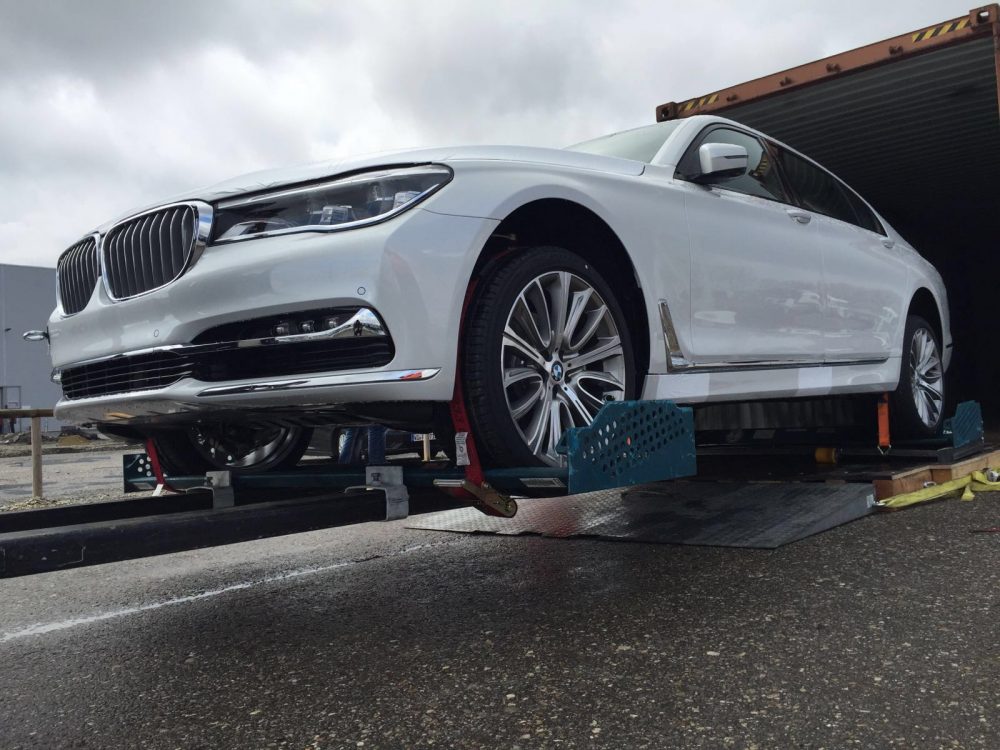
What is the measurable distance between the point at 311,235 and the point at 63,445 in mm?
22650

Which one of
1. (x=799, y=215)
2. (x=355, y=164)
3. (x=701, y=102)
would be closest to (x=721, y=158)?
(x=799, y=215)

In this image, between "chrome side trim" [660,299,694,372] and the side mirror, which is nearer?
"chrome side trim" [660,299,694,372]

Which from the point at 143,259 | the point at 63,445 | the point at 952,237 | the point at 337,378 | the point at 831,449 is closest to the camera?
the point at 337,378

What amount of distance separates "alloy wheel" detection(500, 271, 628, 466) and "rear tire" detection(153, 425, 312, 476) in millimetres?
1379

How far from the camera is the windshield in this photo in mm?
4012

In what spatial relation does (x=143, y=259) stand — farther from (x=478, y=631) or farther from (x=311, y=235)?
(x=478, y=631)

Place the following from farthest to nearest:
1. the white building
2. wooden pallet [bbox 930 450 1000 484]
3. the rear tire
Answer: the white building
wooden pallet [bbox 930 450 1000 484]
the rear tire

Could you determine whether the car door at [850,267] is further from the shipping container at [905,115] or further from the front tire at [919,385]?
the shipping container at [905,115]

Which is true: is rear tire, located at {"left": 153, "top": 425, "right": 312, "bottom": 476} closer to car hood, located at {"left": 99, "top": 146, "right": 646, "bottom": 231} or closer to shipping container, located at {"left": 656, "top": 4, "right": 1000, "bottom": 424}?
car hood, located at {"left": 99, "top": 146, "right": 646, "bottom": 231}

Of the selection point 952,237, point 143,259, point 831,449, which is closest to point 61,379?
point 143,259

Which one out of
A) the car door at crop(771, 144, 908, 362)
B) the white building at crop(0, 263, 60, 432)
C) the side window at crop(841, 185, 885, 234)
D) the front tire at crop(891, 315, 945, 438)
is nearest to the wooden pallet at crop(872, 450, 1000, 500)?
the front tire at crop(891, 315, 945, 438)

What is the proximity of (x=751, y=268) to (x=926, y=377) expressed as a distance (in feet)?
8.59

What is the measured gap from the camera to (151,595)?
4.07 m

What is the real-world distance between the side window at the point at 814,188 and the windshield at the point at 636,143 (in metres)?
0.93
